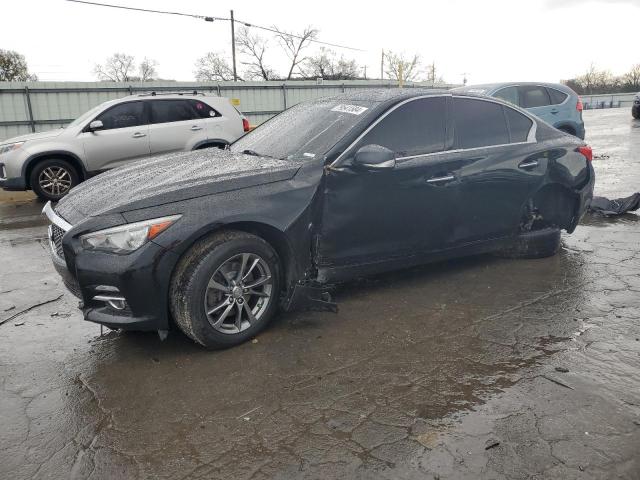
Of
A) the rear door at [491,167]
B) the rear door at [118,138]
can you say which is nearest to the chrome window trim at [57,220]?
the rear door at [491,167]

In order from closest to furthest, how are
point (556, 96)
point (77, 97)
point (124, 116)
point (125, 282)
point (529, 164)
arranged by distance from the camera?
point (125, 282) < point (529, 164) < point (124, 116) < point (556, 96) < point (77, 97)

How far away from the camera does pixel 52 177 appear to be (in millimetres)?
9531

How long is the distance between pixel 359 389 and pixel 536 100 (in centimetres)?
934

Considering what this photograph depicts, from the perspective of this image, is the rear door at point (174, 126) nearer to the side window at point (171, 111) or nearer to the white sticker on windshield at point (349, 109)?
the side window at point (171, 111)

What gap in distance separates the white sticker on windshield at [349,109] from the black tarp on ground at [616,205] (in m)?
4.13

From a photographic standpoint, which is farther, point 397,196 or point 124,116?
point 124,116

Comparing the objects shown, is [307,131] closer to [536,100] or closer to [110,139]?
[110,139]

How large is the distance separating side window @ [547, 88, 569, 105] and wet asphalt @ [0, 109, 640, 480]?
7.02m

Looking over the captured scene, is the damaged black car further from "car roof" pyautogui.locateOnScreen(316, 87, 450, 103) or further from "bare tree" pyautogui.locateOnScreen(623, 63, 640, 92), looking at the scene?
"bare tree" pyautogui.locateOnScreen(623, 63, 640, 92)

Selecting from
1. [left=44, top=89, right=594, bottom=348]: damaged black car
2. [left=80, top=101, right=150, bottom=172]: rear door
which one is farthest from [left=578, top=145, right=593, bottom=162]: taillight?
[left=80, top=101, right=150, bottom=172]: rear door

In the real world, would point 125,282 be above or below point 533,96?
below

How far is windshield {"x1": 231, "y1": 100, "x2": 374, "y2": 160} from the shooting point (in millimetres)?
4109

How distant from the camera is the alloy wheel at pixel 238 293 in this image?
3504mm

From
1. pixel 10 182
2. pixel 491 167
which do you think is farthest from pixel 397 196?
pixel 10 182
